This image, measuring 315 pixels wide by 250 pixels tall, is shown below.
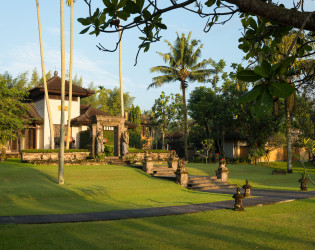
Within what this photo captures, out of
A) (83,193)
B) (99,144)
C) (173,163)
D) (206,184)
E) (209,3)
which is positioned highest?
(209,3)

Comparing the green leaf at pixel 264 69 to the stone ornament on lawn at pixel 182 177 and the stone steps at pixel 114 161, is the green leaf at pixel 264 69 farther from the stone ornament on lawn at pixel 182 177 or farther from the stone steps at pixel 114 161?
the stone steps at pixel 114 161

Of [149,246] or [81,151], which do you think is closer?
[149,246]

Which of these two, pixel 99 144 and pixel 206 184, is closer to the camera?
pixel 206 184

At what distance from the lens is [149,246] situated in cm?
761

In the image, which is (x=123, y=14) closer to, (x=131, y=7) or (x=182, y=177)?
(x=131, y=7)

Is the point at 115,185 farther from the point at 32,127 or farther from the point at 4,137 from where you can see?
the point at 32,127

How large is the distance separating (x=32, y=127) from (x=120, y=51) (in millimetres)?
12137

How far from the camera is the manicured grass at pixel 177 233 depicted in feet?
25.3

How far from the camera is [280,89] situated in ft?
8.02

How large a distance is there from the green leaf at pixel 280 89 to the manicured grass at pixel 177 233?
19.4 ft

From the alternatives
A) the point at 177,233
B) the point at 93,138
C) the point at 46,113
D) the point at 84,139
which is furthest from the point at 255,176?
the point at 46,113

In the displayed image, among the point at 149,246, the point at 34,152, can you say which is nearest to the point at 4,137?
the point at 34,152

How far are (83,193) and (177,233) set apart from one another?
28.5 ft

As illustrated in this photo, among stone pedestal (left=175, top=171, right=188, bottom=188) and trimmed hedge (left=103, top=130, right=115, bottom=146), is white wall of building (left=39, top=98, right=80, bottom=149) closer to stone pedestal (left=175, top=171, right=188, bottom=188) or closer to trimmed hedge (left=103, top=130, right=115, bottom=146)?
trimmed hedge (left=103, top=130, right=115, bottom=146)
